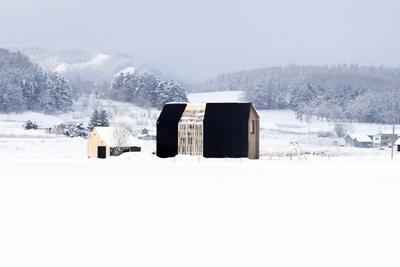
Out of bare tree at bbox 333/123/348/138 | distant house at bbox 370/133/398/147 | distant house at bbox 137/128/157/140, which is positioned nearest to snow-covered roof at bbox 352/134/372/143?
distant house at bbox 370/133/398/147

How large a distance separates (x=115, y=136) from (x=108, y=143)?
1.32 m

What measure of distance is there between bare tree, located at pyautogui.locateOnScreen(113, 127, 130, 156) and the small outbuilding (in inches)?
150

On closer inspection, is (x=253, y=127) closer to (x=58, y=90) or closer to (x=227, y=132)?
(x=227, y=132)

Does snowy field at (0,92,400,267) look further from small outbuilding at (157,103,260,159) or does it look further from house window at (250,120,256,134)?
house window at (250,120,256,134)

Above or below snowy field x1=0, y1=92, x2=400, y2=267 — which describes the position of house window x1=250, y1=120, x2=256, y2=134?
above

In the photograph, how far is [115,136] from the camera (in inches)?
2315

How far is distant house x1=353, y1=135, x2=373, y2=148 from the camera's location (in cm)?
9919

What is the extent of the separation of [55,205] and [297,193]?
8476 millimetres

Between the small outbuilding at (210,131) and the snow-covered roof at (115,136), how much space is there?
12.6 ft

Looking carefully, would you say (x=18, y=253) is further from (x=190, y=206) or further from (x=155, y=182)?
(x=155, y=182)

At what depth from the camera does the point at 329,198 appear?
20.5 meters

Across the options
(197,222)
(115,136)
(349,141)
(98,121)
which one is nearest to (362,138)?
(349,141)

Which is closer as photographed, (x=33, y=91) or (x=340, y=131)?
(x=340, y=131)

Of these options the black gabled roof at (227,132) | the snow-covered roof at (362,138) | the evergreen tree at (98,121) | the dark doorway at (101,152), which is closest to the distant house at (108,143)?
the dark doorway at (101,152)
